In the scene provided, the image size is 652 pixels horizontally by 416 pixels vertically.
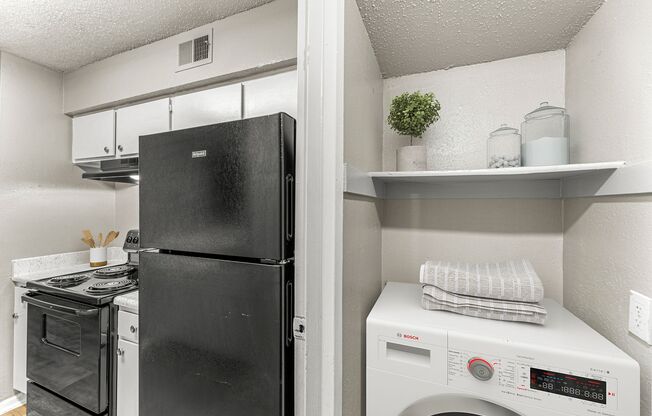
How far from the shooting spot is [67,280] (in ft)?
5.96

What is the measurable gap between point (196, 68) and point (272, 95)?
1.78 feet

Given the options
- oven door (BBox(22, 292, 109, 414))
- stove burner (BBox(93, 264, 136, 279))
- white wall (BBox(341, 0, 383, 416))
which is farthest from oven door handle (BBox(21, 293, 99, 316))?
white wall (BBox(341, 0, 383, 416))

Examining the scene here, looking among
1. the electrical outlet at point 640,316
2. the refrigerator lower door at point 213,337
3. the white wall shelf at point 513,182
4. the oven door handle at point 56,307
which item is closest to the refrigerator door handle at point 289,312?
the refrigerator lower door at point 213,337

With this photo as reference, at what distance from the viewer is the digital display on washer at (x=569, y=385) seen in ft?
2.38

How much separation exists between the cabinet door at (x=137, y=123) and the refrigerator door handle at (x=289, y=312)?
4.80 ft

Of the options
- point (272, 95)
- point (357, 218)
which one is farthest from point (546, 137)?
point (272, 95)

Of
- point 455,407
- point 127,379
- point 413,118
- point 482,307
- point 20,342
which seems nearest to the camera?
point 455,407

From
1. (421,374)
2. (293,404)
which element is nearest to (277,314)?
(293,404)

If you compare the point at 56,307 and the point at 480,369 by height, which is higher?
the point at 480,369

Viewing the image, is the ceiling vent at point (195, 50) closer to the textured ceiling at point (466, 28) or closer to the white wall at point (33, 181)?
the textured ceiling at point (466, 28)

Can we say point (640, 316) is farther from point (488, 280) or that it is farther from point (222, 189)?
point (222, 189)

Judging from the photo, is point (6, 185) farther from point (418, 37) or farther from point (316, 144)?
point (418, 37)

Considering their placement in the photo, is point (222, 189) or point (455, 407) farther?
point (222, 189)

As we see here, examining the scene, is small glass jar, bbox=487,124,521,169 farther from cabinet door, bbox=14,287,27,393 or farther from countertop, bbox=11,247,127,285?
cabinet door, bbox=14,287,27,393
